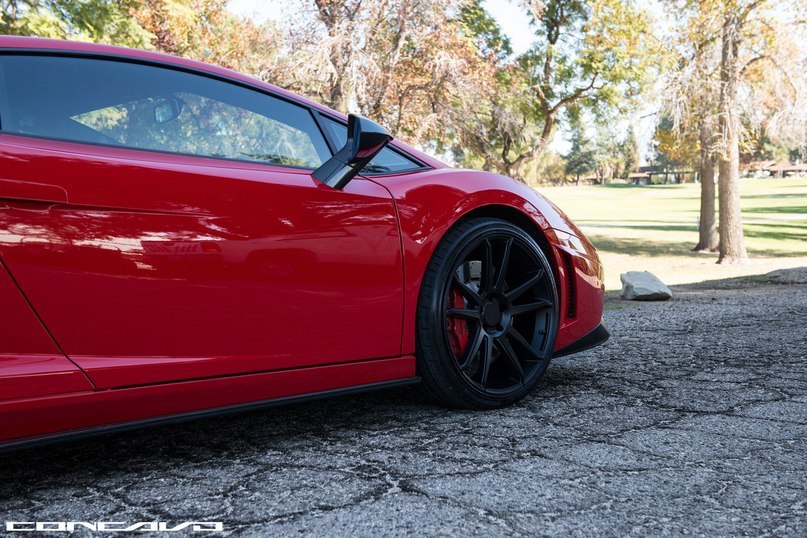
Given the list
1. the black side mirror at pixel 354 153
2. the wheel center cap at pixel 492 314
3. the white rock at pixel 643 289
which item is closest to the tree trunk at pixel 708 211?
the white rock at pixel 643 289

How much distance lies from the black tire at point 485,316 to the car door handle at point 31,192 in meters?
1.29

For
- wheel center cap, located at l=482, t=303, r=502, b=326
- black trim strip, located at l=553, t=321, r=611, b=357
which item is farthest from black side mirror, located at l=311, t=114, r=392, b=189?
black trim strip, located at l=553, t=321, r=611, b=357

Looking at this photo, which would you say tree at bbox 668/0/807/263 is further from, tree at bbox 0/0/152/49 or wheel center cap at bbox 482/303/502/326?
wheel center cap at bbox 482/303/502/326

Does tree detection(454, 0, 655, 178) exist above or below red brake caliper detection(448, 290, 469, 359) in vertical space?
above

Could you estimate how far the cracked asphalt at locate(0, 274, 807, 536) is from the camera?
1.97 metres

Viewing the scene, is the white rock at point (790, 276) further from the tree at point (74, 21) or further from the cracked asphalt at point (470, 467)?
the tree at point (74, 21)

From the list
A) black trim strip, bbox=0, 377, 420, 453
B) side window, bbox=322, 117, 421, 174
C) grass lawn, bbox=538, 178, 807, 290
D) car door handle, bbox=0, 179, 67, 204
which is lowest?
grass lawn, bbox=538, 178, 807, 290

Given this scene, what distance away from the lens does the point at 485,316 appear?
2996 millimetres

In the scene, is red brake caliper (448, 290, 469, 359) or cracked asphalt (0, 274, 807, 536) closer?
cracked asphalt (0, 274, 807, 536)

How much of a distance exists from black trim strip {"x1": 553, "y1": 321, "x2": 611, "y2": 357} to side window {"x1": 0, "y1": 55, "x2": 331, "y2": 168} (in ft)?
4.37

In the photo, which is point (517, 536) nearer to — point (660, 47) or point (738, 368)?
point (738, 368)

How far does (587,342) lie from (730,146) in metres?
12.3

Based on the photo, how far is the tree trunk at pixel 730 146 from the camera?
45.4 ft

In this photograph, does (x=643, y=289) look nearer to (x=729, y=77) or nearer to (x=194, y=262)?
(x=194, y=262)
